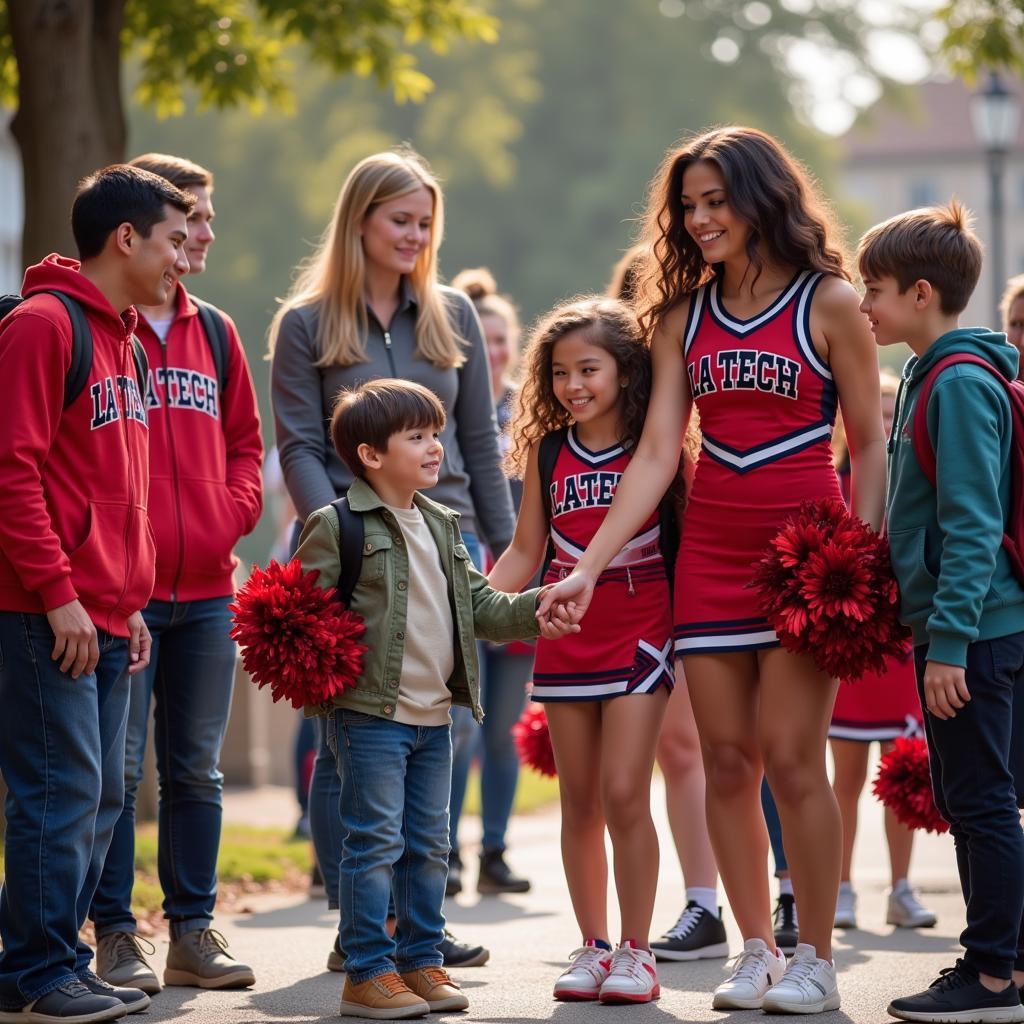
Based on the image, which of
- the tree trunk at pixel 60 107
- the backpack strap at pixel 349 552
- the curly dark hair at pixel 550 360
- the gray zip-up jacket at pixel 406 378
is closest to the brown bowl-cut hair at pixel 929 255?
the curly dark hair at pixel 550 360

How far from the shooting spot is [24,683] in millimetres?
4793

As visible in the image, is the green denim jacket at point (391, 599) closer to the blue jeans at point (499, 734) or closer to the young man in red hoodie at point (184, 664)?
the young man in red hoodie at point (184, 664)

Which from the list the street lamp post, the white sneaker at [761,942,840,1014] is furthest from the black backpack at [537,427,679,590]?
the street lamp post

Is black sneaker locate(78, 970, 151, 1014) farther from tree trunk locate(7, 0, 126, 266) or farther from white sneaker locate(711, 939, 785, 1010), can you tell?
tree trunk locate(7, 0, 126, 266)

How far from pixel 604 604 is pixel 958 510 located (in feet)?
3.80

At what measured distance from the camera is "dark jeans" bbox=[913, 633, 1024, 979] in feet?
15.6

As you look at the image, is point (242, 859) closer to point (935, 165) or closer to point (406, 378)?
point (406, 378)

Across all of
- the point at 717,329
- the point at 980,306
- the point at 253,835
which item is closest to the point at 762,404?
the point at 717,329

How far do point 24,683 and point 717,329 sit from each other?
2174 mm

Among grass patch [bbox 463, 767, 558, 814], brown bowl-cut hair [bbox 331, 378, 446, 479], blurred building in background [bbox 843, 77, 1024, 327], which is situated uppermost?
blurred building in background [bbox 843, 77, 1024, 327]

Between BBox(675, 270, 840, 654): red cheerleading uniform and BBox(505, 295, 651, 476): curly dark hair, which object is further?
BBox(505, 295, 651, 476): curly dark hair

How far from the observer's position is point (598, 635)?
539cm

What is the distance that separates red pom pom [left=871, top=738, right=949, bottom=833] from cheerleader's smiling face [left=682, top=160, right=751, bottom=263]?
198cm

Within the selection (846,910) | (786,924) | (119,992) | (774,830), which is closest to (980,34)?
(774,830)
